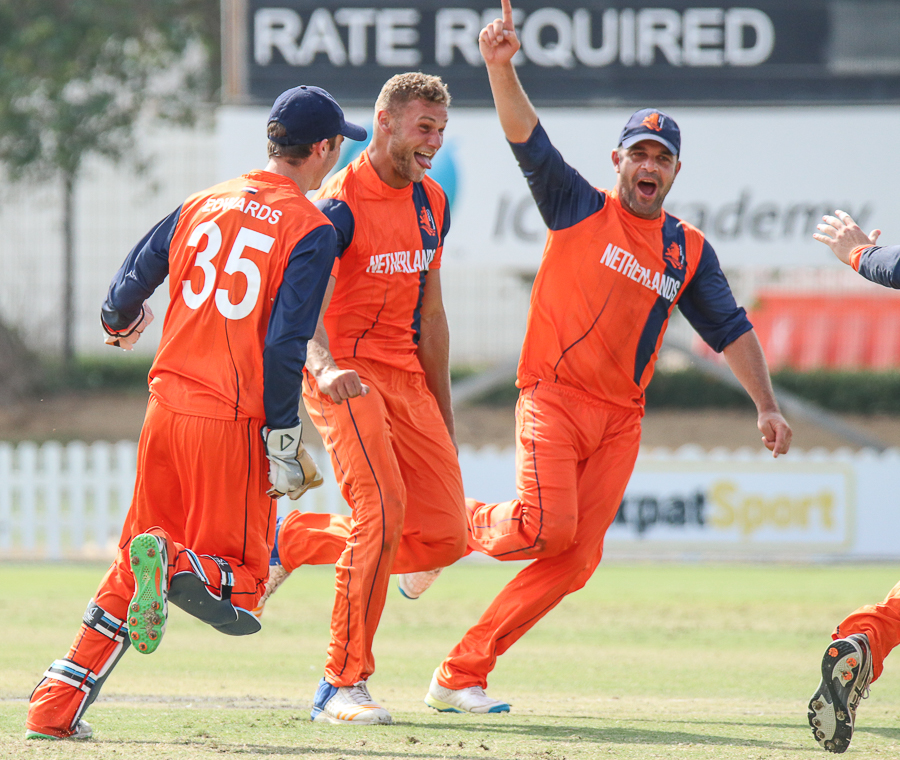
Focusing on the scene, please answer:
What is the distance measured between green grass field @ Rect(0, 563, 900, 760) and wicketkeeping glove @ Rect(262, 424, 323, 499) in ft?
2.92

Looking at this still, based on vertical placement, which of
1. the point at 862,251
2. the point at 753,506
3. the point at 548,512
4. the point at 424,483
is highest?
the point at 862,251

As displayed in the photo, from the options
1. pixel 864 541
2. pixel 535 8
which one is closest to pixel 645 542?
pixel 864 541

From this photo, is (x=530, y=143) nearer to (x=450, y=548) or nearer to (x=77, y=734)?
(x=450, y=548)

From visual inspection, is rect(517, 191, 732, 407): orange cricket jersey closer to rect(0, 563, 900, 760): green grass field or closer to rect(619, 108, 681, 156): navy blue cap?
rect(619, 108, 681, 156): navy blue cap

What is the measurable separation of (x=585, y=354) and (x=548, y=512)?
29.1 inches

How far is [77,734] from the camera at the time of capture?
4.41m

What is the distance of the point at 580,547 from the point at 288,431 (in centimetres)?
172

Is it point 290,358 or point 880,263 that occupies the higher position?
point 880,263

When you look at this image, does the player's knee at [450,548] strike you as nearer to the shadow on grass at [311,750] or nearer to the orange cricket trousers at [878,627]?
the shadow on grass at [311,750]

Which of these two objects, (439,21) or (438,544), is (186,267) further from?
(439,21)

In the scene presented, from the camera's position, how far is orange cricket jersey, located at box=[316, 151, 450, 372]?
516 cm

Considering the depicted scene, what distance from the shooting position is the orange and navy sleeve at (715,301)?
5840 millimetres

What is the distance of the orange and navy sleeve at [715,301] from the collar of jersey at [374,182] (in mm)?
1460

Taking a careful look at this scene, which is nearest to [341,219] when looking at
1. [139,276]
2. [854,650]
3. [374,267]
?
[374,267]
